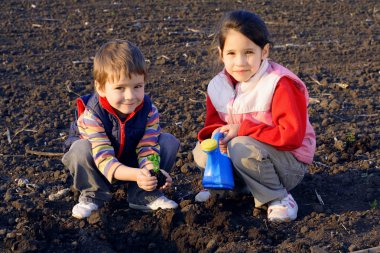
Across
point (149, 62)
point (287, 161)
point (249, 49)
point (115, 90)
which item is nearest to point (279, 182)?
point (287, 161)

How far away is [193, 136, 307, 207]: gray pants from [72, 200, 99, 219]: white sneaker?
3.08 feet

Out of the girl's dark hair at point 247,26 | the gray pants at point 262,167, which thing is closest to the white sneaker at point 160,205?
the gray pants at point 262,167

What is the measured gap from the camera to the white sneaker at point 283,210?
4410 millimetres

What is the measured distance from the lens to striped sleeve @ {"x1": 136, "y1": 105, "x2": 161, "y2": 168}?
4.55 metres

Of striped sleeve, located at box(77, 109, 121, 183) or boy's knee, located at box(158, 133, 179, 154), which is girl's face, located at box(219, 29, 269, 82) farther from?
striped sleeve, located at box(77, 109, 121, 183)

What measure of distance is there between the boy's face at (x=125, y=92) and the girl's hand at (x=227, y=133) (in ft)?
1.92

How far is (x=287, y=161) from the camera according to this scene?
456 centimetres

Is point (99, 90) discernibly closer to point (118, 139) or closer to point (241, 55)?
point (118, 139)

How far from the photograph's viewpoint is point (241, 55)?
4434mm

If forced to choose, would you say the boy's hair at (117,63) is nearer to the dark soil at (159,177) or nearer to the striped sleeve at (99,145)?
the striped sleeve at (99,145)

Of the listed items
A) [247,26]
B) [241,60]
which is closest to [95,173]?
[241,60]

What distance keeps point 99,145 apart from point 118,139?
0.15 m

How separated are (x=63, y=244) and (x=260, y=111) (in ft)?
4.78

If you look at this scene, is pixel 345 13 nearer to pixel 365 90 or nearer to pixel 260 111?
pixel 365 90
